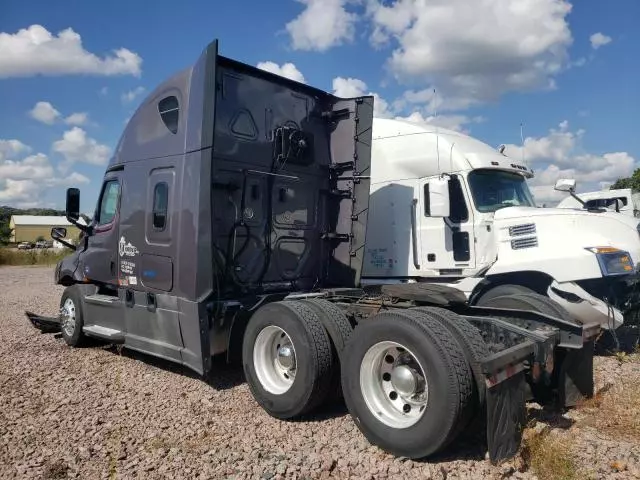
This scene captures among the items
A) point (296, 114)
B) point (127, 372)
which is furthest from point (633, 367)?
point (127, 372)

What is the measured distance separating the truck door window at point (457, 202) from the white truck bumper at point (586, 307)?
1.58m

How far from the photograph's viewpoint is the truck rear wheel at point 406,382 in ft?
11.3

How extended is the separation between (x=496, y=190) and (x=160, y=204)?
4.70m

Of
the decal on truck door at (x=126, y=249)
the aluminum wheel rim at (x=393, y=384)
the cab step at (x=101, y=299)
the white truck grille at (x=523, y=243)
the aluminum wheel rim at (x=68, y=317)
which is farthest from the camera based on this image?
the aluminum wheel rim at (x=68, y=317)

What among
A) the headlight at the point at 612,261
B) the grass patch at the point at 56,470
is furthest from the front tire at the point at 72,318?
the headlight at the point at 612,261

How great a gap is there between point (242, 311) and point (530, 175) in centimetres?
537

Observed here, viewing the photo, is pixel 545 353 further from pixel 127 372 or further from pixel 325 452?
pixel 127 372

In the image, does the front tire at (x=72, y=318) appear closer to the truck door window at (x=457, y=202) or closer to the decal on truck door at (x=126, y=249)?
the decal on truck door at (x=126, y=249)

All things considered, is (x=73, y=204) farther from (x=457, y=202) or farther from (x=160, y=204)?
(x=457, y=202)

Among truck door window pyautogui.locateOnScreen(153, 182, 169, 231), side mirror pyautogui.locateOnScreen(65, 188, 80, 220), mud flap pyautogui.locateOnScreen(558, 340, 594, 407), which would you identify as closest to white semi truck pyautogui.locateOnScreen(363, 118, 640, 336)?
mud flap pyautogui.locateOnScreen(558, 340, 594, 407)

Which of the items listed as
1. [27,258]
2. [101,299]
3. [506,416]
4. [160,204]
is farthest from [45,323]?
[27,258]

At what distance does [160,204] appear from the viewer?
19.7ft

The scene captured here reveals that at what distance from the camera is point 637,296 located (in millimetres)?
6312

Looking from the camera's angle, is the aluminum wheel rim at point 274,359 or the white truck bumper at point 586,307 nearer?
the aluminum wheel rim at point 274,359
